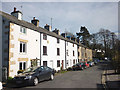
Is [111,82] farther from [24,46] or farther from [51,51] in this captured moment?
[51,51]

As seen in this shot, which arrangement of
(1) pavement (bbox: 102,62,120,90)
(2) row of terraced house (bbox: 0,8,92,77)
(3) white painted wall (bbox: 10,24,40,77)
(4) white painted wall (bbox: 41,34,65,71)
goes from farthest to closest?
Answer: (4) white painted wall (bbox: 41,34,65,71), (3) white painted wall (bbox: 10,24,40,77), (2) row of terraced house (bbox: 0,8,92,77), (1) pavement (bbox: 102,62,120,90)

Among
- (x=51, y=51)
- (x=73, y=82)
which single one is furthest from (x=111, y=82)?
(x=51, y=51)

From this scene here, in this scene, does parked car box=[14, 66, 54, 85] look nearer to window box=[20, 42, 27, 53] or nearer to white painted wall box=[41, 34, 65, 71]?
window box=[20, 42, 27, 53]

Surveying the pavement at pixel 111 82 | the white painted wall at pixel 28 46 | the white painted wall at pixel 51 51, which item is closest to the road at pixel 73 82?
the pavement at pixel 111 82

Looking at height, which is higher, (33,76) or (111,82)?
(33,76)

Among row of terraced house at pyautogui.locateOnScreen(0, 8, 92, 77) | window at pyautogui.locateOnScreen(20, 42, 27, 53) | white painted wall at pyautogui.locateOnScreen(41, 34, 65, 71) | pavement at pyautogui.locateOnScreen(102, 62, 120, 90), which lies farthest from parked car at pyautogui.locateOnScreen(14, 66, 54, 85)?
white painted wall at pyautogui.locateOnScreen(41, 34, 65, 71)

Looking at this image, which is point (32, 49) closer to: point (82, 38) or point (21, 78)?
point (21, 78)

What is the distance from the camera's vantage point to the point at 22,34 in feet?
50.2

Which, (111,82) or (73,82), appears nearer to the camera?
(111,82)

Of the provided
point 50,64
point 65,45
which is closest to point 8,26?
point 50,64

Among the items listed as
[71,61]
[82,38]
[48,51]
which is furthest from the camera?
[82,38]

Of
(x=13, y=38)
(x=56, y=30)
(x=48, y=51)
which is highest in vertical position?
(x=56, y=30)

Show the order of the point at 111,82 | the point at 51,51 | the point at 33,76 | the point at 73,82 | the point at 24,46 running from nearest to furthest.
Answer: the point at 33,76
the point at 111,82
the point at 73,82
the point at 24,46
the point at 51,51

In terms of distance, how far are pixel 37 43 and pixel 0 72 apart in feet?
22.5
